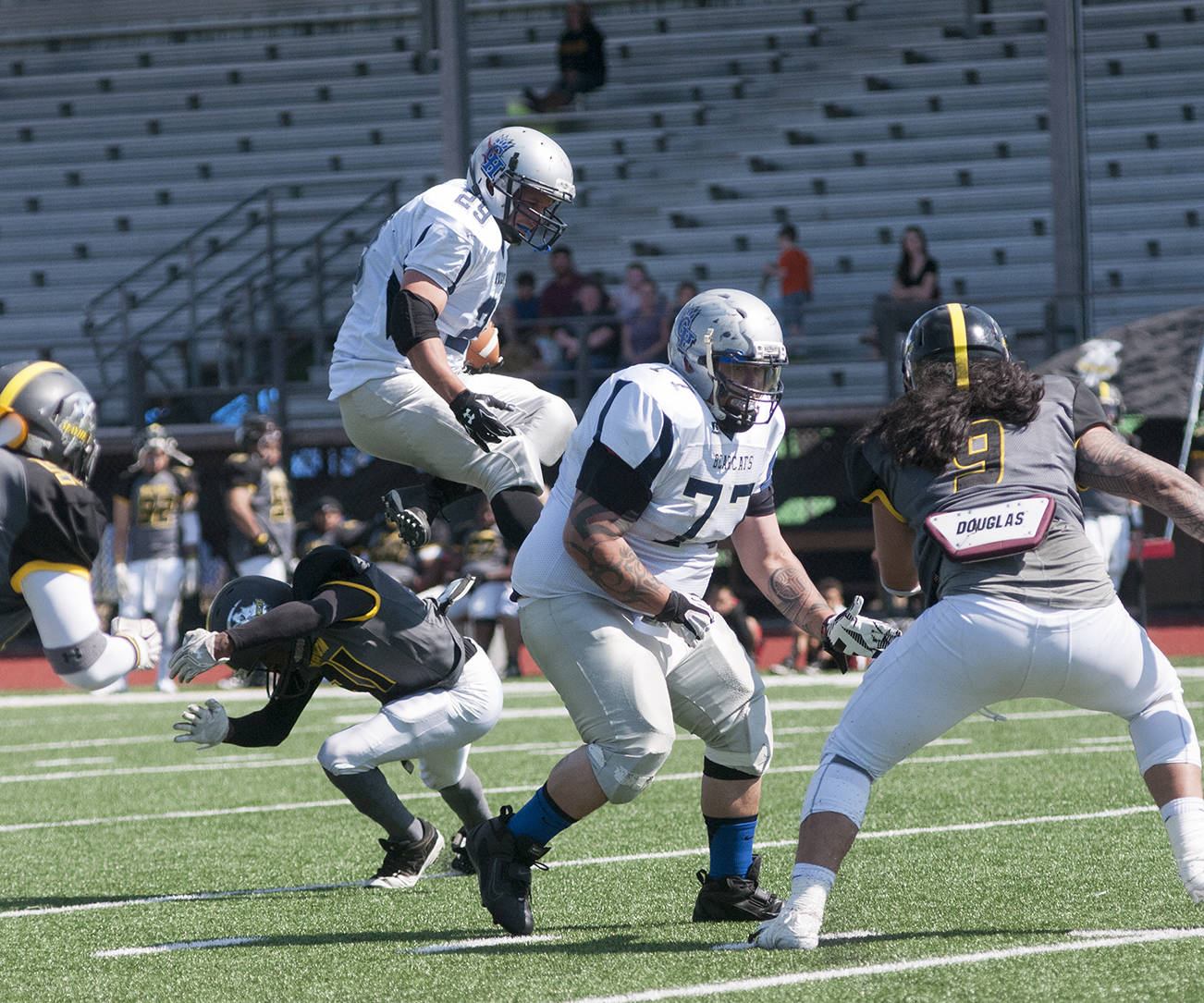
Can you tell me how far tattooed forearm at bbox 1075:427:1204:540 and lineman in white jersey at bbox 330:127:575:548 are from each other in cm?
191

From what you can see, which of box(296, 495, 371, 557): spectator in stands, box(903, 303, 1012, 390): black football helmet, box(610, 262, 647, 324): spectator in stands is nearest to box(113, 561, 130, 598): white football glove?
box(296, 495, 371, 557): spectator in stands

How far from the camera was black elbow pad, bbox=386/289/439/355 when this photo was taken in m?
5.36

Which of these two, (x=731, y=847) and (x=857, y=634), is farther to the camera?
(x=731, y=847)

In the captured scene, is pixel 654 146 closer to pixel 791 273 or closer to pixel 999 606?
pixel 791 273

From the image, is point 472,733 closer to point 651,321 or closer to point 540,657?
point 540,657

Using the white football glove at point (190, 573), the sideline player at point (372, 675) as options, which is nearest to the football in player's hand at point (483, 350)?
the sideline player at point (372, 675)

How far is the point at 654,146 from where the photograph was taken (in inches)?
754

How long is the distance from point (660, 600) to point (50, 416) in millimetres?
1602

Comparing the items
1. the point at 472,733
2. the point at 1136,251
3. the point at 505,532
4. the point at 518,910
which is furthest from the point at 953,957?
the point at 1136,251

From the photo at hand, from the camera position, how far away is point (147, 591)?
513 inches

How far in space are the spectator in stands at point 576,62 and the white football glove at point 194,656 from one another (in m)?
15.0

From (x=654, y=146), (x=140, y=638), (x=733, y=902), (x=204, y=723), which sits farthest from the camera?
(x=654, y=146)

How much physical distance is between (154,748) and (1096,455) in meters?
6.54

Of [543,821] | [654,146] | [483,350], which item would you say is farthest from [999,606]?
[654,146]
